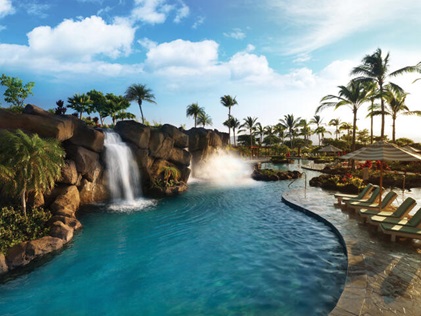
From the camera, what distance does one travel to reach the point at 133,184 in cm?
1988

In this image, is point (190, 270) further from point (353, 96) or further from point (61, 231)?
point (353, 96)

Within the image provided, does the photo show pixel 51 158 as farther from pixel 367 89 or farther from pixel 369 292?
pixel 367 89

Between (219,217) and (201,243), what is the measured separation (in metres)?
3.56

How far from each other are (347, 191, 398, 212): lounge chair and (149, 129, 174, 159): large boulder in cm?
1498

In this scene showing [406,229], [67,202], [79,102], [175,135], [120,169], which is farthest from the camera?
[79,102]

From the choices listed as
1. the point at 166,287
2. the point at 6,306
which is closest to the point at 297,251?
the point at 166,287

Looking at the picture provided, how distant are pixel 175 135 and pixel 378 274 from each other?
20.0 metres

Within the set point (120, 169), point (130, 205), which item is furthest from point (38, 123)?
point (130, 205)

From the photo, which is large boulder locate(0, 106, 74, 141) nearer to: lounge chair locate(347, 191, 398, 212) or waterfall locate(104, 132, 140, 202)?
waterfall locate(104, 132, 140, 202)

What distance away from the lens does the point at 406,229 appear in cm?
830

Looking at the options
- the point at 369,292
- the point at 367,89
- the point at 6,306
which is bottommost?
the point at 6,306

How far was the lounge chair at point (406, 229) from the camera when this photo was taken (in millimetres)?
8044

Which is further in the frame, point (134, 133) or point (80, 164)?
point (134, 133)

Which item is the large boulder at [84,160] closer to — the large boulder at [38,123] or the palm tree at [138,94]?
the large boulder at [38,123]
